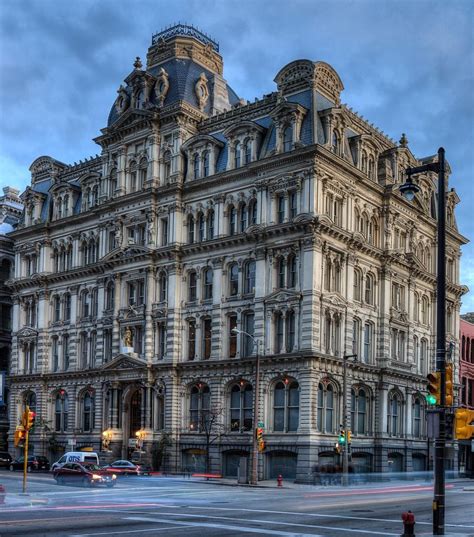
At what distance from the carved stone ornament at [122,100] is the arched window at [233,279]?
18.5m

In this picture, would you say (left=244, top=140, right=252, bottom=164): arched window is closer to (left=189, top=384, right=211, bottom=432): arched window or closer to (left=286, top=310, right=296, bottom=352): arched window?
(left=286, top=310, right=296, bottom=352): arched window

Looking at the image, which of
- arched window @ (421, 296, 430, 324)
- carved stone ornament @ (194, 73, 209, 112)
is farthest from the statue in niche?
arched window @ (421, 296, 430, 324)

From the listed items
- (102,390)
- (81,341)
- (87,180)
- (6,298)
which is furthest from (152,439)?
(6,298)

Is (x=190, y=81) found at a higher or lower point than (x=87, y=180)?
higher

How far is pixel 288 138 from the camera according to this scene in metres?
61.1

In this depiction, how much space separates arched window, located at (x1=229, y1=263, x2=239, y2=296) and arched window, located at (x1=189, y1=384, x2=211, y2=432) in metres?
7.48

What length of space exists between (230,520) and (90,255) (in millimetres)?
49690

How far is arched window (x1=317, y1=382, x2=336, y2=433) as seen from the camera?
57781 mm

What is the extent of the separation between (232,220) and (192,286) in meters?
6.34

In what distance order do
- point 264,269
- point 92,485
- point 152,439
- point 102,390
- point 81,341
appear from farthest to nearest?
point 81,341 → point 102,390 → point 152,439 → point 264,269 → point 92,485

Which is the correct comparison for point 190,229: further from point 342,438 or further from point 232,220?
point 342,438

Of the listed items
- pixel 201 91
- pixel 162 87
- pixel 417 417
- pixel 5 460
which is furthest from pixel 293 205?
pixel 5 460

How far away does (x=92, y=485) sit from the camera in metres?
48.1

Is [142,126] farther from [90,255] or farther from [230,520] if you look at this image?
[230,520]
